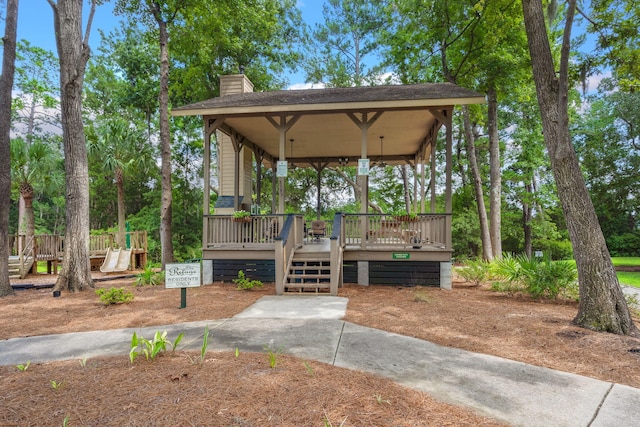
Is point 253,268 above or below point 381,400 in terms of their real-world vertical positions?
above

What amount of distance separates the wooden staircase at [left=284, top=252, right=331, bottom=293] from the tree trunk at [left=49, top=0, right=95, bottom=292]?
4.78 m

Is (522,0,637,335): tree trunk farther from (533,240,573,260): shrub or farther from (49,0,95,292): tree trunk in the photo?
(533,240,573,260): shrub

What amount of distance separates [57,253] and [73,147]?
24.0 ft

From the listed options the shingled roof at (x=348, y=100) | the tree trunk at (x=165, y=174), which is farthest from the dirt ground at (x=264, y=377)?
the tree trunk at (x=165, y=174)

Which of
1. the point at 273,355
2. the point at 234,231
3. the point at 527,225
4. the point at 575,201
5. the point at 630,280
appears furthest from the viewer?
the point at 527,225

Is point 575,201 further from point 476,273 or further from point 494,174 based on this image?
point 494,174

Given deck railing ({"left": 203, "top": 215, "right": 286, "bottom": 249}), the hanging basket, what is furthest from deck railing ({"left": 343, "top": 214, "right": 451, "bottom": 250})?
the hanging basket

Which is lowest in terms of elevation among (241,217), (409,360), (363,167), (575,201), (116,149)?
(409,360)

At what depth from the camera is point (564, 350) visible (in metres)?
4.27

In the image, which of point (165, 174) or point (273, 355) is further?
point (165, 174)

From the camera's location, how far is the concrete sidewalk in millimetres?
2842

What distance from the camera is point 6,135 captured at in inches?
329

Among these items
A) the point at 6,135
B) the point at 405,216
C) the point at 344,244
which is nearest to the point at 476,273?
the point at 405,216

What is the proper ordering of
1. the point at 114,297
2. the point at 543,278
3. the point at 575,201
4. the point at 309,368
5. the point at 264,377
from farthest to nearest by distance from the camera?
the point at 543,278, the point at 114,297, the point at 575,201, the point at 309,368, the point at 264,377
